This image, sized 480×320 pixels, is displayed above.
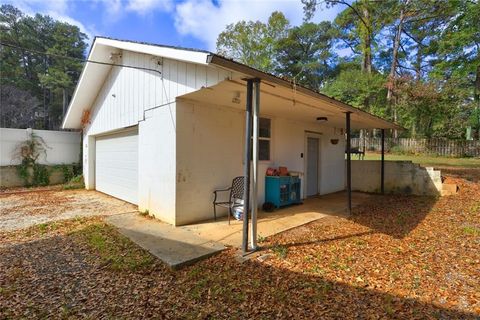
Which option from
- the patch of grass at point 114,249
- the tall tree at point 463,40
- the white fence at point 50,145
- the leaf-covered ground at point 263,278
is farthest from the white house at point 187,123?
the tall tree at point 463,40

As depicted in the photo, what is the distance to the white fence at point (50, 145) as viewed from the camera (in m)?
11.0

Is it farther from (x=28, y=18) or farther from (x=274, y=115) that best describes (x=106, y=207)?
(x=28, y=18)

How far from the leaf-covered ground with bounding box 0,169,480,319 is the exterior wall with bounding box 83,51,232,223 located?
1.27 metres

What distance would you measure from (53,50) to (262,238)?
3431cm

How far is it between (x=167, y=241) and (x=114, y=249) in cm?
80

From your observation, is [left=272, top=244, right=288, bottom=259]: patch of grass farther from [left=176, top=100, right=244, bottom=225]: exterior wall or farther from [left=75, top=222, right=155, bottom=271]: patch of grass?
[left=176, top=100, right=244, bottom=225]: exterior wall

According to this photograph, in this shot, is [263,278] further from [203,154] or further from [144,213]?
[144,213]

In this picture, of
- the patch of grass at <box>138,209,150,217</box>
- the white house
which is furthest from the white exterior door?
the patch of grass at <box>138,209,150,217</box>

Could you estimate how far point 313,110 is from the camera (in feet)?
21.4

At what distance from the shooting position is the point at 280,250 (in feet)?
13.4

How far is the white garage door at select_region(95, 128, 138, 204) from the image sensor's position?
25.0ft

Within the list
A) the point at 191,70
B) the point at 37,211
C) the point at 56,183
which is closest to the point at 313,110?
the point at 191,70

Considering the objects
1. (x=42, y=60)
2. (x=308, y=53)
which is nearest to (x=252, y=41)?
(x=308, y=53)

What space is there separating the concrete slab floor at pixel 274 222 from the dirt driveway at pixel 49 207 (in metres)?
2.85
